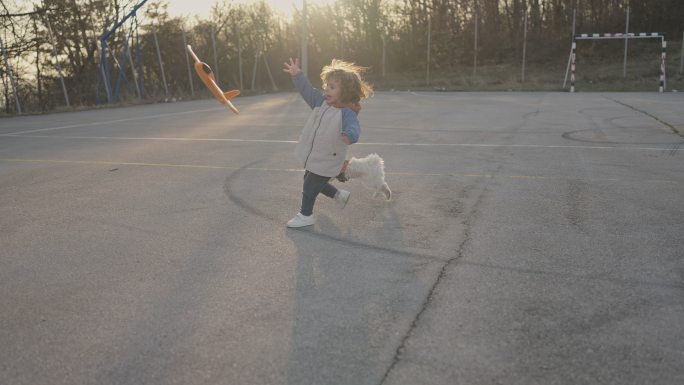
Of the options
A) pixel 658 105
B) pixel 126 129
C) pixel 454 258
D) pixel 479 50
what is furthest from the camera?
pixel 479 50

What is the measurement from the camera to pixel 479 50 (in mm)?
32031

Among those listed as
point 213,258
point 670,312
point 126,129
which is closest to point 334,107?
point 213,258

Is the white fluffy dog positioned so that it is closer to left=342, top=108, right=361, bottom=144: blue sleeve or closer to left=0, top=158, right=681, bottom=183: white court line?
left=342, top=108, right=361, bottom=144: blue sleeve

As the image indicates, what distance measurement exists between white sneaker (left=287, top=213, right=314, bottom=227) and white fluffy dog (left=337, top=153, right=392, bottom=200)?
0.71m

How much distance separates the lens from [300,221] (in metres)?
4.45

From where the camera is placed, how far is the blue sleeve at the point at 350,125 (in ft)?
14.1

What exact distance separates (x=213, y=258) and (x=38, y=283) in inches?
37.2

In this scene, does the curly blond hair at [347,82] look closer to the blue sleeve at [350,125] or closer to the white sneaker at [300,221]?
the blue sleeve at [350,125]

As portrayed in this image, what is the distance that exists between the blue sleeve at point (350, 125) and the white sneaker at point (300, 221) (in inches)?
25.1

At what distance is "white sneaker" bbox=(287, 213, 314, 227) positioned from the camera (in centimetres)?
443

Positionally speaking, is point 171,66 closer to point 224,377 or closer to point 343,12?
point 343,12

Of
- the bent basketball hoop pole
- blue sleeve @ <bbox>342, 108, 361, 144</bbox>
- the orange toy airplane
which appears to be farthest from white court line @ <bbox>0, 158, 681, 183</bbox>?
the bent basketball hoop pole

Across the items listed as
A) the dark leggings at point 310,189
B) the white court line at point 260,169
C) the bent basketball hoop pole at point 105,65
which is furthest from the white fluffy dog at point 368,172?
the bent basketball hoop pole at point 105,65

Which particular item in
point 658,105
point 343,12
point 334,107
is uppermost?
point 343,12
